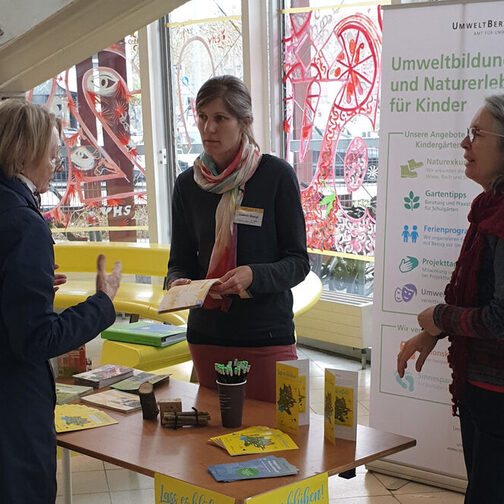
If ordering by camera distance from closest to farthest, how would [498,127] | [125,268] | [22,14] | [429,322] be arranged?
1. [498,127]
2. [429,322]
3. [22,14]
4. [125,268]

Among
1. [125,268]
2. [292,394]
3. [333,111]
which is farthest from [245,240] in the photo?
[125,268]

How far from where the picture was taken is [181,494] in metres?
2.04

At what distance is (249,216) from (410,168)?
3.88ft

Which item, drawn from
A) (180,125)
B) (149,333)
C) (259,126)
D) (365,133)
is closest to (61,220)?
(180,125)

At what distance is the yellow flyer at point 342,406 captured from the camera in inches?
91.4

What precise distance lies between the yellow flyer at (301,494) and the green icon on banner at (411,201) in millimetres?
1884

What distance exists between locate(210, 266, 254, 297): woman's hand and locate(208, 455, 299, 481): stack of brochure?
0.66 meters

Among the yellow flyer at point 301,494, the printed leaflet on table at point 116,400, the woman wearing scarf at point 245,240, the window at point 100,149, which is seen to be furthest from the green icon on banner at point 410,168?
the window at point 100,149

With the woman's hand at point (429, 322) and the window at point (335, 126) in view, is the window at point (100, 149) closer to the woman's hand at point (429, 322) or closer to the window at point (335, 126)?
the window at point (335, 126)

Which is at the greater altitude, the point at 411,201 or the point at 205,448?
the point at 411,201

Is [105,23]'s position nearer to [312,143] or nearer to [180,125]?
[312,143]

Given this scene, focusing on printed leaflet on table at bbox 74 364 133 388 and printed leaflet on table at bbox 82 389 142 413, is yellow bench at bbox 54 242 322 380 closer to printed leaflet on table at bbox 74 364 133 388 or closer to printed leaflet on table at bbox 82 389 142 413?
printed leaflet on table at bbox 74 364 133 388

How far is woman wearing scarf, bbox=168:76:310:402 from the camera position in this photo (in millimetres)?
2816

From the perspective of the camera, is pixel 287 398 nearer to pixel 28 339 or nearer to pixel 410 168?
pixel 28 339
